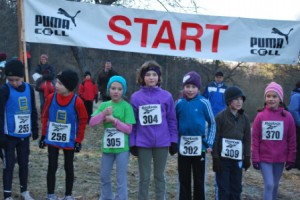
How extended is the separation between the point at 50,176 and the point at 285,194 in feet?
14.1

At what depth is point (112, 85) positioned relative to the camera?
5.22 m

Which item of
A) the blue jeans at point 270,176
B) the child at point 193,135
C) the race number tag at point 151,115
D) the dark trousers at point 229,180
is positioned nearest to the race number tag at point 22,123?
the race number tag at point 151,115

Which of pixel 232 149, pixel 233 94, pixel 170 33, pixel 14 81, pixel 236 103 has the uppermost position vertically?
pixel 170 33

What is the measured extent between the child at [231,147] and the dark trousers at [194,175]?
19cm

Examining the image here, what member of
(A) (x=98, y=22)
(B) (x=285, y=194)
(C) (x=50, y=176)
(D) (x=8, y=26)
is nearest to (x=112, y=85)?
(C) (x=50, y=176)

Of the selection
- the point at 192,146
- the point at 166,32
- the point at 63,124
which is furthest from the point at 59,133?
the point at 166,32

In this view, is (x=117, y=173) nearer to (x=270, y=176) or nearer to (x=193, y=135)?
(x=193, y=135)

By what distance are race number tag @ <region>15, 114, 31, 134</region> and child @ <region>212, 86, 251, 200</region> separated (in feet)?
8.14

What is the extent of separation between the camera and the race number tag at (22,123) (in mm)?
5270

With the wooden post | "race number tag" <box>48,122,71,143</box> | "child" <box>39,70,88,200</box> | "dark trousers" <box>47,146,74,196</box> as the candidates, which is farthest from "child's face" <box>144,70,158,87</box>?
the wooden post

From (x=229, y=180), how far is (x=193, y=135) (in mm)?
794

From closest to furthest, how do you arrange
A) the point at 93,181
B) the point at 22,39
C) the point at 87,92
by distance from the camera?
the point at 22,39 → the point at 93,181 → the point at 87,92

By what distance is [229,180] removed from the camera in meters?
5.41

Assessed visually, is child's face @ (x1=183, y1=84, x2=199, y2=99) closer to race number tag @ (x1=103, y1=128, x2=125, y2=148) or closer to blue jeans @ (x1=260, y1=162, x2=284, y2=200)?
race number tag @ (x1=103, y1=128, x2=125, y2=148)
